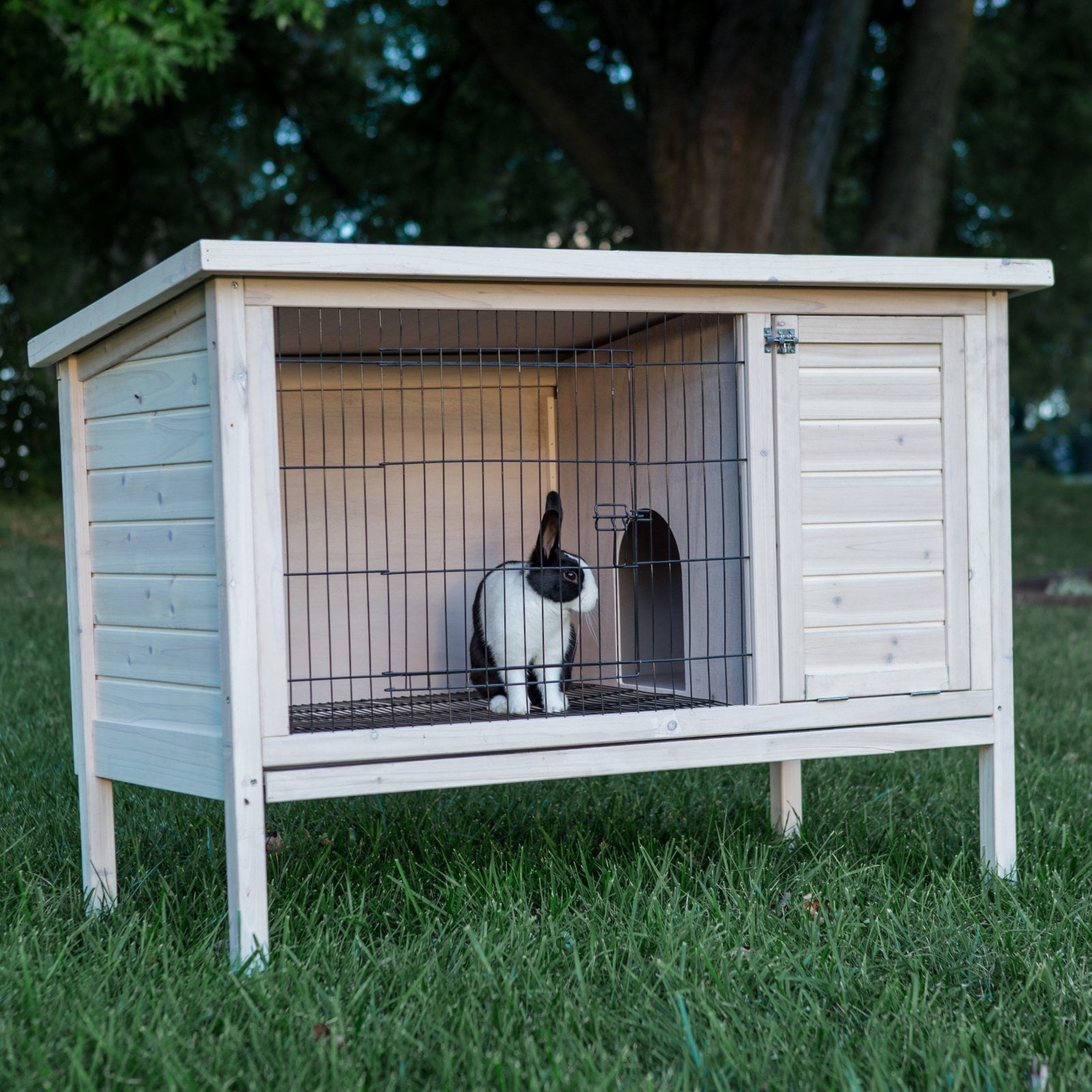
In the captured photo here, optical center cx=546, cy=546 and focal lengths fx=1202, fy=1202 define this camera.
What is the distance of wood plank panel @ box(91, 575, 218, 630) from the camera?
268cm

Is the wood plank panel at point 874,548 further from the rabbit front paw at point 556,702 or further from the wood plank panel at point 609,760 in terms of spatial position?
the rabbit front paw at point 556,702

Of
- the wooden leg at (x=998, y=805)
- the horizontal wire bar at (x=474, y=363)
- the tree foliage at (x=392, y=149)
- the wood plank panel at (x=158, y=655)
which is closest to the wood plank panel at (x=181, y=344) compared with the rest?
the horizontal wire bar at (x=474, y=363)

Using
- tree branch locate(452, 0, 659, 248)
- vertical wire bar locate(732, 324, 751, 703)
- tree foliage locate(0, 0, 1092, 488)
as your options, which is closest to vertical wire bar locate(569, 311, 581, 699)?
vertical wire bar locate(732, 324, 751, 703)

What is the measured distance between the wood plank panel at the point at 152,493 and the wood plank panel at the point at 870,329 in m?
1.49

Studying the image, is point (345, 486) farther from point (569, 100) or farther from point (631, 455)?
point (569, 100)

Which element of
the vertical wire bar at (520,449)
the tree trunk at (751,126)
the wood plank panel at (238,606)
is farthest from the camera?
the tree trunk at (751,126)

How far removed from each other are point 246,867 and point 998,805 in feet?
6.37

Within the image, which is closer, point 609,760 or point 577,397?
point 609,760

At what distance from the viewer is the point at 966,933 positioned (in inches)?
105

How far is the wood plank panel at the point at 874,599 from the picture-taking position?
3.04m

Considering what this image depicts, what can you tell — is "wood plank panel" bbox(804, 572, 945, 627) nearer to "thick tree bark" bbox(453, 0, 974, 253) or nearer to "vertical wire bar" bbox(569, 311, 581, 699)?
"vertical wire bar" bbox(569, 311, 581, 699)

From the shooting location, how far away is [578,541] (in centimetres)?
369

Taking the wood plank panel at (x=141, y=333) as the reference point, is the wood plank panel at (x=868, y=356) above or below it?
below

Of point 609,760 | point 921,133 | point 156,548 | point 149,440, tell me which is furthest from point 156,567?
point 921,133
